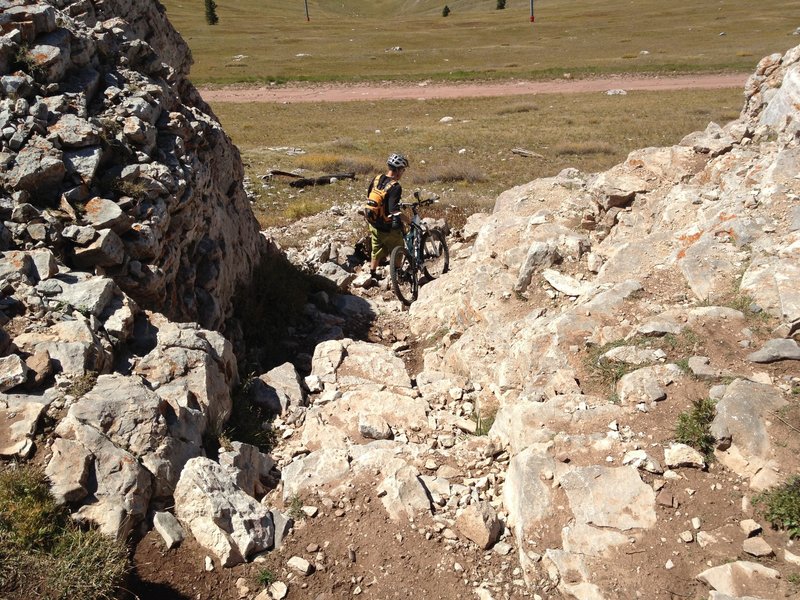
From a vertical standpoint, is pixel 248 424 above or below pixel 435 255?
below

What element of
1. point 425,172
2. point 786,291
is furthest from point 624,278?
point 425,172

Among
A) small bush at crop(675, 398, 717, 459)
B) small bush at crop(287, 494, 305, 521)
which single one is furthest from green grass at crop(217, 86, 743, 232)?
small bush at crop(287, 494, 305, 521)

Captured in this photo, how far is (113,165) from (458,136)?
973 inches

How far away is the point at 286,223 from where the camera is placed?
55.0 feet

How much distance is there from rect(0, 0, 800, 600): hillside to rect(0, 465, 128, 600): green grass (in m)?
0.03

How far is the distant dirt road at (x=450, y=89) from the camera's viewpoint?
156 feet

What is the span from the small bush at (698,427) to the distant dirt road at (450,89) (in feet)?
147

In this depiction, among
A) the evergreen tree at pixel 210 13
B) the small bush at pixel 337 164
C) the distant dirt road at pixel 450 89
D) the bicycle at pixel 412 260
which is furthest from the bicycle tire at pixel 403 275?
the evergreen tree at pixel 210 13

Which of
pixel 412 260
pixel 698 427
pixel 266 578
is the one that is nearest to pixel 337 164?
pixel 412 260

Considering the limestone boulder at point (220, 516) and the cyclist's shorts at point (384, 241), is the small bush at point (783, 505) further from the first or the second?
the cyclist's shorts at point (384, 241)

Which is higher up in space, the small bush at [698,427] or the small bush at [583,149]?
the small bush at [583,149]

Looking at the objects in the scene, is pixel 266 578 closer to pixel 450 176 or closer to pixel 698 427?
pixel 698 427

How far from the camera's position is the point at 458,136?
3100 centimetres

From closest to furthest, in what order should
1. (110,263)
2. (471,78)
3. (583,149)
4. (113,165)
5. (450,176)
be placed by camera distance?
(110,263) → (113,165) → (450,176) → (583,149) → (471,78)
